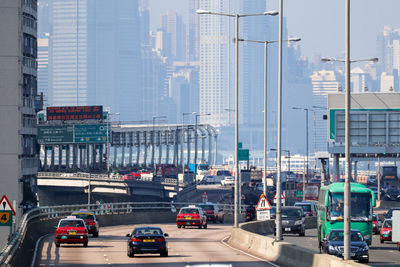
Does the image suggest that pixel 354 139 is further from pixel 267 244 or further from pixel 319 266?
pixel 319 266

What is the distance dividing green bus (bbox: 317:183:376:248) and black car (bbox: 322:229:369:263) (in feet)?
19.0

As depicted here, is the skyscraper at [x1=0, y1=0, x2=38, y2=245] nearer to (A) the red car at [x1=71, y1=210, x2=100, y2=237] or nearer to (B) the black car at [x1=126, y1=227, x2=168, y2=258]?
(A) the red car at [x1=71, y1=210, x2=100, y2=237]

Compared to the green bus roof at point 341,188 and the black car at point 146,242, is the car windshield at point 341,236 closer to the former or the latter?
the green bus roof at point 341,188

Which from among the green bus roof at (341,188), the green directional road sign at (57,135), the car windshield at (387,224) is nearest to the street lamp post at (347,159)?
the green bus roof at (341,188)

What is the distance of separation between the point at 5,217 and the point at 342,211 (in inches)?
683

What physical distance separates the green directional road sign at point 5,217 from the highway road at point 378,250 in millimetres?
14481

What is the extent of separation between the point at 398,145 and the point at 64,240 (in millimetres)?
46955

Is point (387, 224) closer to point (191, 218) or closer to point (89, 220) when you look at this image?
point (191, 218)

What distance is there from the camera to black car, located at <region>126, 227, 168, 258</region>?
1726 inches

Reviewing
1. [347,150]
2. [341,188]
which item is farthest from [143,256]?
[347,150]

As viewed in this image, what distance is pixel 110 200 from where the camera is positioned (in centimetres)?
17250

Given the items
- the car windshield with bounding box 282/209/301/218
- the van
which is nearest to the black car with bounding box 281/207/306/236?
the car windshield with bounding box 282/209/301/218

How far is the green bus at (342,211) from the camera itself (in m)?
Result: 48.8

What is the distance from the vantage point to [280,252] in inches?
1612
